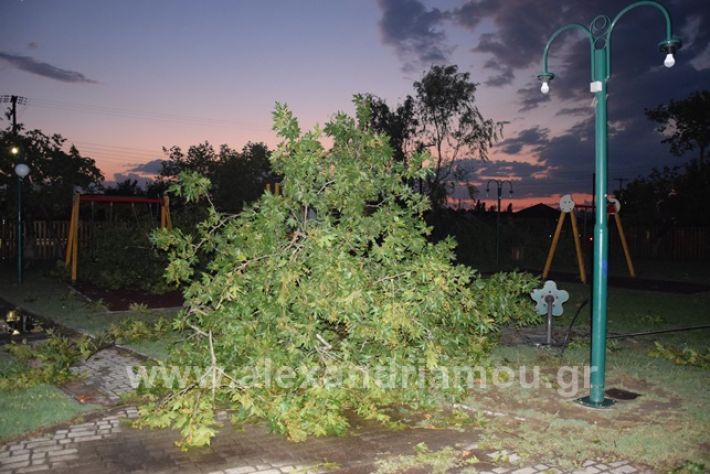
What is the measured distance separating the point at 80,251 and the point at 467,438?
1475cm

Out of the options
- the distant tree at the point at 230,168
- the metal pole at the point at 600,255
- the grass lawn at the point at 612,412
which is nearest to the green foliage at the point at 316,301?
the grass lawn at the point at 612,412

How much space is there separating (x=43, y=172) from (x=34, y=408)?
21.0 meters

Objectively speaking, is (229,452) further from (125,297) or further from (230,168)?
(230,168)

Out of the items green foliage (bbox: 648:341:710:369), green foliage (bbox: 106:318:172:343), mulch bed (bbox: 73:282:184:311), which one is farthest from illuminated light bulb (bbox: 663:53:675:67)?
mulch bed (bbox: 73:282:184:311)

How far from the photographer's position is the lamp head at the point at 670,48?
5633 mm

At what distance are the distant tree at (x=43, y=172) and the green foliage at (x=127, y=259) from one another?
934 centimetres

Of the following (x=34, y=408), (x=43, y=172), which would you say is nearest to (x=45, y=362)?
(x=34, y=408)

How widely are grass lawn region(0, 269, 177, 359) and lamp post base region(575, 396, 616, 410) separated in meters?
4.42

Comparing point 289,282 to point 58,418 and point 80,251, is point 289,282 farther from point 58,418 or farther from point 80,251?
point 80,251

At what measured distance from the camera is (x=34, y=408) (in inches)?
211

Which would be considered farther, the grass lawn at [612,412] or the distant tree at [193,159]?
the distant tree at [193,159]

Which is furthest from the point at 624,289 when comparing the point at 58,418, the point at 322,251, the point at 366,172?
the point at 58,418

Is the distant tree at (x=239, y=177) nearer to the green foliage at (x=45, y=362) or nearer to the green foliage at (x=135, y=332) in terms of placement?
the green foliage at (x=135, y=332)

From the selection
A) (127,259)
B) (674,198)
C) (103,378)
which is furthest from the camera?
(674,198)
